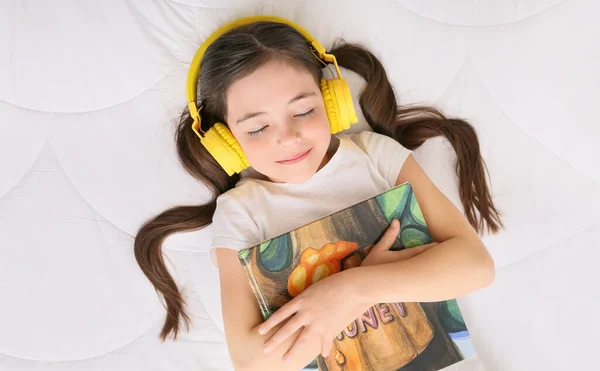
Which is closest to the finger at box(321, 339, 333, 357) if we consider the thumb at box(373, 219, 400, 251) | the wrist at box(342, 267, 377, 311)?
the wrist at box(342, 267, 377, 311)

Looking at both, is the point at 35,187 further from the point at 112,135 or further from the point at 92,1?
the point at 92,1

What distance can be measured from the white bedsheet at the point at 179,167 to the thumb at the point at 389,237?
0.29m

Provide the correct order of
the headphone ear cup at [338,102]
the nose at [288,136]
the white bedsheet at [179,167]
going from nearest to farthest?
1. the nose at [288,136]
2. the headphone ear cup at [338,102]
3. the white bedsheet at [179,167]

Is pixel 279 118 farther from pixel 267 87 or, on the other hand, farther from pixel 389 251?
pixel 389 251

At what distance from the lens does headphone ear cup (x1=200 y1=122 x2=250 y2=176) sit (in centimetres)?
115

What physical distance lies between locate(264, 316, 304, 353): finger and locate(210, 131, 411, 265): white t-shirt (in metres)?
0.22

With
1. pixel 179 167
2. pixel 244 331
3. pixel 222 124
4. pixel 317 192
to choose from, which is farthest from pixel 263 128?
pixel 244 331

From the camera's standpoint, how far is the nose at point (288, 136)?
3.50 ft

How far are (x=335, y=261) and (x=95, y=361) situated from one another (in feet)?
2.29

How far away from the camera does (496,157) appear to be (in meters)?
1.40

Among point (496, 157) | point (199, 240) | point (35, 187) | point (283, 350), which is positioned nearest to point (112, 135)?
point (35, 187)

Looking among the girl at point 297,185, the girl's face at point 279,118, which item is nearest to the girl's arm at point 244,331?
the girl at point 297,185

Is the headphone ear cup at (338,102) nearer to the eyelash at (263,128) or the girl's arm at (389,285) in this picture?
the eyelash at (263,128)

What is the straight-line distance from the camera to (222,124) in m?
1.17
